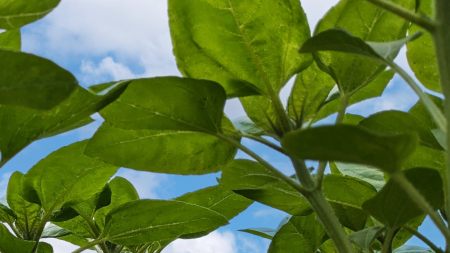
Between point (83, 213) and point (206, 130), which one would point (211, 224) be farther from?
point (83, 213)

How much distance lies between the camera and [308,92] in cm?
44

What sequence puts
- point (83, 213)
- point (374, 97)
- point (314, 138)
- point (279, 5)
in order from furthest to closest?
point (83, 213)
point (374, 97)
point (279, 5)
point (314, 138)

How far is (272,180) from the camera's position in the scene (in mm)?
422

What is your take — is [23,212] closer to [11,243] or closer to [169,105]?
[11,243]

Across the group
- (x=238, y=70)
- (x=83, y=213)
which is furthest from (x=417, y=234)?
(x=83, y=213)

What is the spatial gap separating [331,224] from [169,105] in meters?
0.18

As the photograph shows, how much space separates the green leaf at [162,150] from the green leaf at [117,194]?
A: 28 cm

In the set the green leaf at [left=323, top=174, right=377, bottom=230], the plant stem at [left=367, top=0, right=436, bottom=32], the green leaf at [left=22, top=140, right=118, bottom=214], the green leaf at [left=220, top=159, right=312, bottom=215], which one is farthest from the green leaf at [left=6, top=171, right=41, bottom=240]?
the plant stem at [left=367, top=0, right=436, bottom=32]

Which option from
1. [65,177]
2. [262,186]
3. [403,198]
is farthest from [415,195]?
[65,177]

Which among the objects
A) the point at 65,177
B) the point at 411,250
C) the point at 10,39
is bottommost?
the point at 411,250

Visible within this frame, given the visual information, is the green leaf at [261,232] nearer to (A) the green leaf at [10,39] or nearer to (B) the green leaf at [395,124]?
(B) the green leaf at [395,124]

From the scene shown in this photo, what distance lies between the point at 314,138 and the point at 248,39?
0.20m

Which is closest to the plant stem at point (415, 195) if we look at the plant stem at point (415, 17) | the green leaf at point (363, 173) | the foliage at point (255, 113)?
the foliage at point (255, 113)

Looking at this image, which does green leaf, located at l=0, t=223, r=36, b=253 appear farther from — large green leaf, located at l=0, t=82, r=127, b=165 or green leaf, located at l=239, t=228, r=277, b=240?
green leaf, located at l=239, t=228, r=277, b=240
